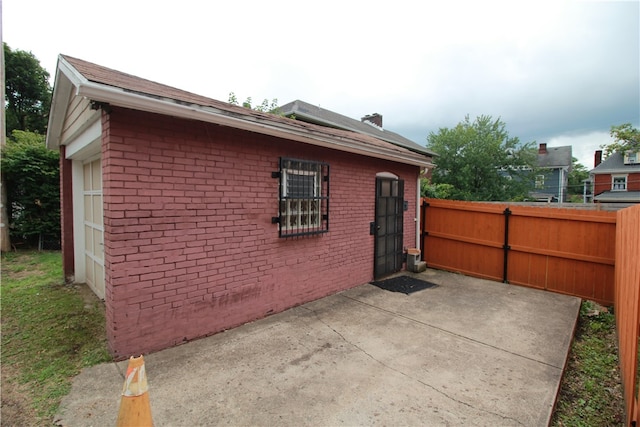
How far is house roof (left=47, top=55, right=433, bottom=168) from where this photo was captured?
2609 mm

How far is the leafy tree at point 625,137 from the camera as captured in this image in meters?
19.3

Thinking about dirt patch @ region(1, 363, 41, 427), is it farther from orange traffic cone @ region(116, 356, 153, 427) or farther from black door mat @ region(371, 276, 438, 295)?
black door mat @ region(371, 276, 438, 295)

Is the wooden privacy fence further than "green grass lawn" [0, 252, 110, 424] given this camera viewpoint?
Yes

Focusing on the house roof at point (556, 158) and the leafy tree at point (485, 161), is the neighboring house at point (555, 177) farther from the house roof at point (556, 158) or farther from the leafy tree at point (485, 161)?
the leafy tree at point (485, 161)

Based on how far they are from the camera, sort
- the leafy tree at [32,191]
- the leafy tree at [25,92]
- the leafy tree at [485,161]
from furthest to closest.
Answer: the leafy tree at [485,161] → the leafy tree at [25,92] → the leafy tree at [32,191]

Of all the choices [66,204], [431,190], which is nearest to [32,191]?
[66,204]

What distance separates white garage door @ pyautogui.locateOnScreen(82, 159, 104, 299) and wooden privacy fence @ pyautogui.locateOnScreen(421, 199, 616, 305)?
722 cm

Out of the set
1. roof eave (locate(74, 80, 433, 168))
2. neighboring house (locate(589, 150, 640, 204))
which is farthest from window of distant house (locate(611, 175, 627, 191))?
roof eave (locate(74, 80, 433, 168))

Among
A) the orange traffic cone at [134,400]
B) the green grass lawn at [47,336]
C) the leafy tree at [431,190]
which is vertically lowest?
the green grass lawn at [47,336]

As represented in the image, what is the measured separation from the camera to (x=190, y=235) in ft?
11.1

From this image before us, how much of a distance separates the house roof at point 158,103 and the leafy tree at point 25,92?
2098 centimetres

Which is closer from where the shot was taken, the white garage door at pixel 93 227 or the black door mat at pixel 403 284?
the white garage door at pixel 93 227

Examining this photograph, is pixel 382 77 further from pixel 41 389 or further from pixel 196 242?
pixel 41 389

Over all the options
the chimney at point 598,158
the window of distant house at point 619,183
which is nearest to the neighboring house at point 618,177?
the window of distant house at point 619,183
